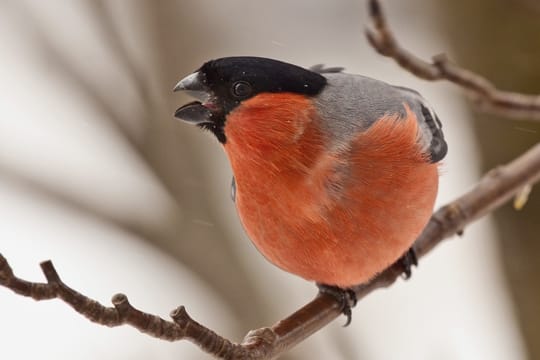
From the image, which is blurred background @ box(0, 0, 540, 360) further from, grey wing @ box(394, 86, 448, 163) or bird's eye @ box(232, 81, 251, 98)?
bird's eye @ box(232, 81, 251, 98)

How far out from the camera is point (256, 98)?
46.8 inches

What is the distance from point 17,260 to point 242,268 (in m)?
0.68

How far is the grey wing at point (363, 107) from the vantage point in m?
1.37

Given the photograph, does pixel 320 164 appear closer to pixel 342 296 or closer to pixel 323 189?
pixel 323 189

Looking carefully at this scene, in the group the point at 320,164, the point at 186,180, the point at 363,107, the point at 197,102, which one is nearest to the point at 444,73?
the point at 363,107

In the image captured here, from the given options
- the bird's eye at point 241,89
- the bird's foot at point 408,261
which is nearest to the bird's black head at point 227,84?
the bird's eye at point 241,89

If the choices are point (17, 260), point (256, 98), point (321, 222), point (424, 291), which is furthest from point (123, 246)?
point (256, 98)

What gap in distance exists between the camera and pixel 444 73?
156 cm

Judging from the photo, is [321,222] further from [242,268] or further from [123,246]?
[123,246]

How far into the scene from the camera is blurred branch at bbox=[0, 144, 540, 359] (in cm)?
92

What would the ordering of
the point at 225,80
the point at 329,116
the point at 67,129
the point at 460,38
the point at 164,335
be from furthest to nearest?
1. the point at 67,129
2. the point at 460,38
3. the point at 329,116
4. the point at 225,80
5. the point at 164,335

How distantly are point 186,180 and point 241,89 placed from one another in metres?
1.04

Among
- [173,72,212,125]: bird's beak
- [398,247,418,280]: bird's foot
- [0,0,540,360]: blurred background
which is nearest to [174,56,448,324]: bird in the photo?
[173,72,212,125]: bird's beak

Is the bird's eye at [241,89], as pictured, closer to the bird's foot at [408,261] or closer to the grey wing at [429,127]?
the grey wing at [429,127]
